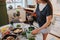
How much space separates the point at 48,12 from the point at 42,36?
0.22 m

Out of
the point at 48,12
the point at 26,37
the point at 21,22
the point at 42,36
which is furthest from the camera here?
the point at 21,22

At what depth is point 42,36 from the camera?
97 centimetres

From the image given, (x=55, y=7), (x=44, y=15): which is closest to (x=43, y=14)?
(x=44, y=15)

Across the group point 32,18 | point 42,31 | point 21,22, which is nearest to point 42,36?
point 42,31

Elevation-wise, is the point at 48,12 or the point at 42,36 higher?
the point at 48,12

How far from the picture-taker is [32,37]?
3.29ft

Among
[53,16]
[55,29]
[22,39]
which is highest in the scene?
[53,16]

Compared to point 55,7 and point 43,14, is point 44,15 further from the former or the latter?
point 55,7

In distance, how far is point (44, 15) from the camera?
0.89 metres

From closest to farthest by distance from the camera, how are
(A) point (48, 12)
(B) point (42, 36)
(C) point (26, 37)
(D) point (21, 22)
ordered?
1. (A) point (48, 12)
2. (B) point (42, 36)
3. (C) point (26, 37)
4. (D) point (21, 22)

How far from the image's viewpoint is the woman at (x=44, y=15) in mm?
879

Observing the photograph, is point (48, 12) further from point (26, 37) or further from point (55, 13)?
point (26, 37)

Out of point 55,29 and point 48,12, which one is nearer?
point 48,12

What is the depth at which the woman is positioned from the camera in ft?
2.89
